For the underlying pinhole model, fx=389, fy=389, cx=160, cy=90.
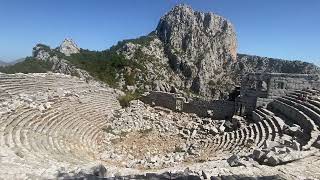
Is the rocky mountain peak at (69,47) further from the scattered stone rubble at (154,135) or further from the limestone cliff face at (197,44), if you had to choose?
the scattered stone rubble at (154,135)

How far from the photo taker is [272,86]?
978 inches

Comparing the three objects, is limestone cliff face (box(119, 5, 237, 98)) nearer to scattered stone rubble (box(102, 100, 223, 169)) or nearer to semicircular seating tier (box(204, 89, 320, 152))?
scattered stone rubble (box(102, 100, 223, 169))

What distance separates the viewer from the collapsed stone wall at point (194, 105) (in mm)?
26094

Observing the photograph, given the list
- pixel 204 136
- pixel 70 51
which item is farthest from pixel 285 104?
pixel 70 51

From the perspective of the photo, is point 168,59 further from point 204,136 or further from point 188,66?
point 204,136

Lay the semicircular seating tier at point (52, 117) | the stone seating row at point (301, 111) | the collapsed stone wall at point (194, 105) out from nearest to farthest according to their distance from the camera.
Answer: the semicircular seating tier at point (52, 117) → the stone seating row at point (301, 111) → the collapsed stone wall at point (194, 105)

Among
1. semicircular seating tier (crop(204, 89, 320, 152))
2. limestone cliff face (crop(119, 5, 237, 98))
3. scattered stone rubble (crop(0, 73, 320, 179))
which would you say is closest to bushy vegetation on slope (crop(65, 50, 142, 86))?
limestone cliff face (crop(119, 5, 237, 98))

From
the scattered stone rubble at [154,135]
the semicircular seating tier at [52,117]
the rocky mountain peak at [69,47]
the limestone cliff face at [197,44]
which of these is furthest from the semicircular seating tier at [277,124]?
the limestone cliff face at [197,44]

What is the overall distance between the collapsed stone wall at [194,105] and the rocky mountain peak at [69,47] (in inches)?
1067

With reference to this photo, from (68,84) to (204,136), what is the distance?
9912mm

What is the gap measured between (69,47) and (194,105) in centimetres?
3257

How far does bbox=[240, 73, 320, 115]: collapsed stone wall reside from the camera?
970 inches

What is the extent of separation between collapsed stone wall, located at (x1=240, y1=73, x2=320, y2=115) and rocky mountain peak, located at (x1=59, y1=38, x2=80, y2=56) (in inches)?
1307

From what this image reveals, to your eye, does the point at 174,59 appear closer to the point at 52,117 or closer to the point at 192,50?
the point at 192,50
